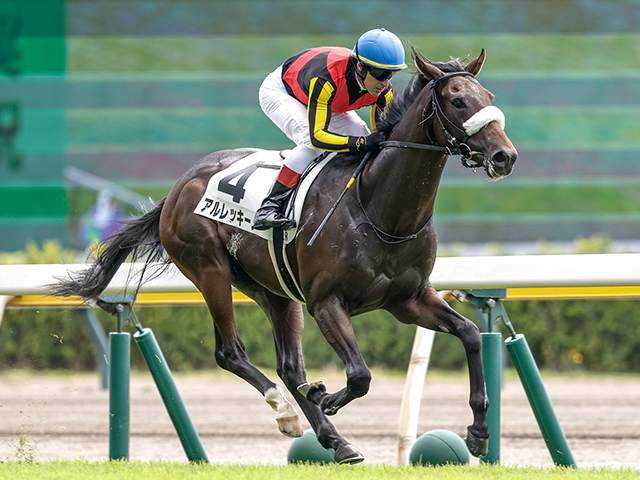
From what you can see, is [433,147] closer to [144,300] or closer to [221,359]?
[221,359]

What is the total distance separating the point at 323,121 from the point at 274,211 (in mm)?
425

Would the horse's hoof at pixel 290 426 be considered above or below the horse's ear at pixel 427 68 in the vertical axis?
below

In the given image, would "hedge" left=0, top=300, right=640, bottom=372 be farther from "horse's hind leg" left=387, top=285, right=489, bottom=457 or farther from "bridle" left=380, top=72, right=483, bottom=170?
"bridle" left=380, top=72, right=483, bottom=170

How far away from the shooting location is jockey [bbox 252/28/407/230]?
3254 mm

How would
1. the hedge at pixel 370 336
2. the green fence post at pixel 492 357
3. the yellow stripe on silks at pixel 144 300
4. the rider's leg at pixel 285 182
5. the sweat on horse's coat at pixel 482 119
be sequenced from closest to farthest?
the sweat on horse's coat at pixel 482 119, the rider's leg at pixel 285 182, the green fence post at pixel 492 357, the yellow stripe on silks at pixel 144 300, the hedge at pixel 370 336

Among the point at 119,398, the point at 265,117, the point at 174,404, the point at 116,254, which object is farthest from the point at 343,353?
the point at 265,117

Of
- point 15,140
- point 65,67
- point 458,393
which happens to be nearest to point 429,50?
point 65,67

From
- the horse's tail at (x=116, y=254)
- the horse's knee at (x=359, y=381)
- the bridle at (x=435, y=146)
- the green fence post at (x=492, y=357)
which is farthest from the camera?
the horse's tail at (x=116, y=254)

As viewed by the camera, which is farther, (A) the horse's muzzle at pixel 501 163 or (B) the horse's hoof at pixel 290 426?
(B) the horse's hoof at pixel 290 426

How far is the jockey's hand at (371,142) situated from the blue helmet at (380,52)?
276 millimetres

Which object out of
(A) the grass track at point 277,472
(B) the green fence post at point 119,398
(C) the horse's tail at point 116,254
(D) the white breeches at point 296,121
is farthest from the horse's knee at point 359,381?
(C) the horse's tail at point 116,254

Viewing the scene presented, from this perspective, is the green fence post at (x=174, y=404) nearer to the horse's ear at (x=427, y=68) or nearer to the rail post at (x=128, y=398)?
the rail post at (x=128, y=398)

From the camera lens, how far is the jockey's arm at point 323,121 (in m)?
3.37

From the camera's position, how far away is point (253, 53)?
13.8 metres
